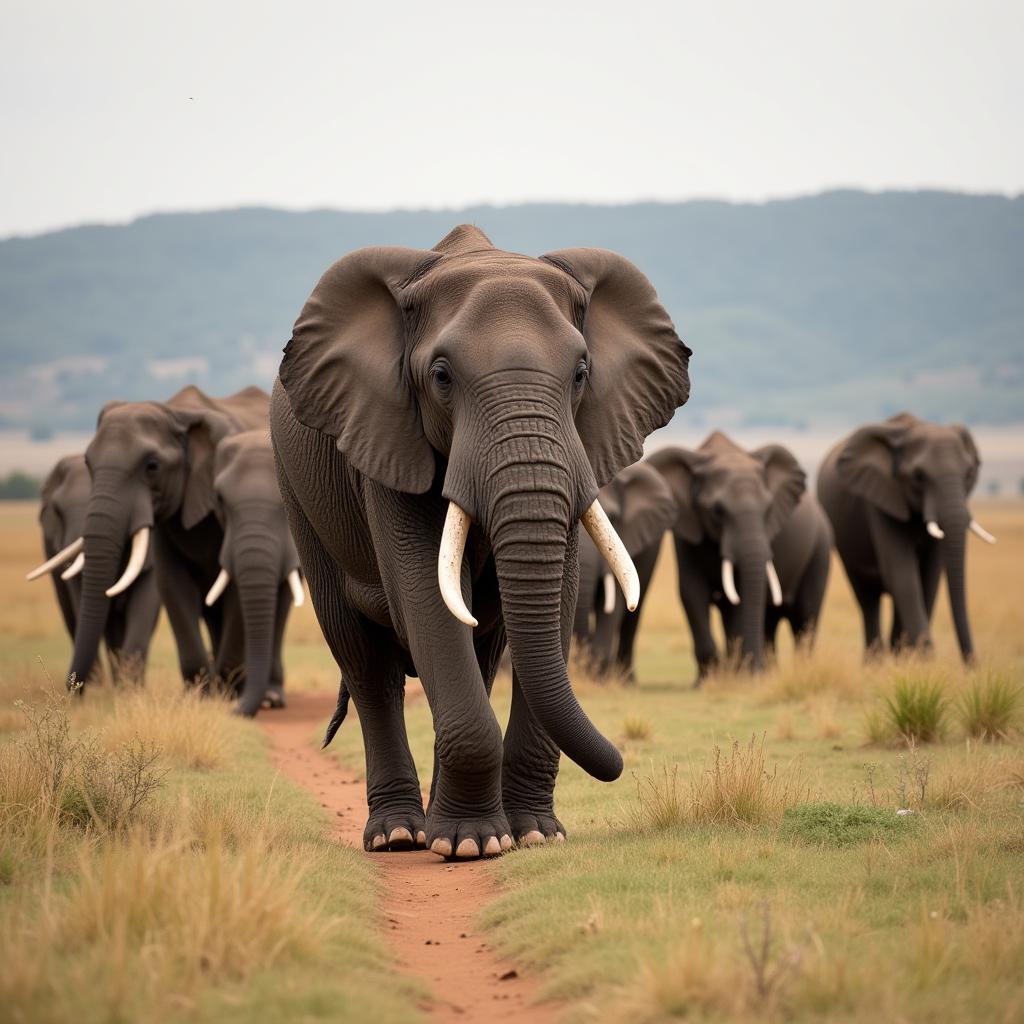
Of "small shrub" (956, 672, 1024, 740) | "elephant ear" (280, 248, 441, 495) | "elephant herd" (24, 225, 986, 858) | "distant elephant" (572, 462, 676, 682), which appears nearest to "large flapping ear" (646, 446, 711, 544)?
"distant elephant" (572, 462, 676, 682)

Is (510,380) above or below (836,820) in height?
above

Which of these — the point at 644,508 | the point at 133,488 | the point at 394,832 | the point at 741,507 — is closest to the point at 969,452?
the point at 741,507

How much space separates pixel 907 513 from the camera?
21.3 meters

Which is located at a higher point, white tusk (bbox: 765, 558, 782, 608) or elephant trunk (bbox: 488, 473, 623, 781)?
elephant trunk (bbox: 488, 473, 623, 781)

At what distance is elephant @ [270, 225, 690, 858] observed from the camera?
7809 mm

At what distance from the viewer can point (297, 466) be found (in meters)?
10.0

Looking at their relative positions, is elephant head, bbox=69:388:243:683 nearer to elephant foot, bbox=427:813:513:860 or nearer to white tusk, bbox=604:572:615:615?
white tusk, bbox=604:572:615:615

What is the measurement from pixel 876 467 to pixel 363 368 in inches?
551

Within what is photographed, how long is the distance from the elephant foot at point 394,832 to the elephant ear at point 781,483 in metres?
12.0

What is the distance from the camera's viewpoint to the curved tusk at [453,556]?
7.86m

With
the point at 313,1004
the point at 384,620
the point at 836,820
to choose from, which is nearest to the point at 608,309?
the point at 384,620

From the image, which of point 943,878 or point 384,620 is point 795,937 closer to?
point 943,878

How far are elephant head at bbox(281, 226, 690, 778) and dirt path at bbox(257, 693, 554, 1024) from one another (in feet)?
2.96

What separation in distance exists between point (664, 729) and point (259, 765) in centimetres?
372
